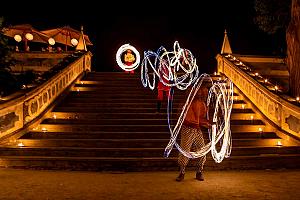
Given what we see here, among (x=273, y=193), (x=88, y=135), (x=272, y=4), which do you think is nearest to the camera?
(x=273, y=193)

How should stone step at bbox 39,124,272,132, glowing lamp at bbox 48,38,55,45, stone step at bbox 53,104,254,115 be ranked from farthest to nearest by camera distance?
glowing lamp at bbox 48,38,55,45, stone step at bbox 53,104,254,115, stone step at bbox 39,124,272,132

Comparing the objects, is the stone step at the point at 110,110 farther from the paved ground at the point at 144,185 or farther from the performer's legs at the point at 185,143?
the performer's legs at the point at 185,143

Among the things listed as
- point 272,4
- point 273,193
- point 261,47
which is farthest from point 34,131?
point 261,47

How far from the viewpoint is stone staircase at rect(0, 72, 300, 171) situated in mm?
11641

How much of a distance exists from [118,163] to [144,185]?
212cm

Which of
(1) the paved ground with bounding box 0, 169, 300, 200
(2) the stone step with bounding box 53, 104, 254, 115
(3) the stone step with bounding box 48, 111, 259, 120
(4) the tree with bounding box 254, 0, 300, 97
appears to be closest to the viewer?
(1) the paved ground with bounding box 0, 169, 300, 200

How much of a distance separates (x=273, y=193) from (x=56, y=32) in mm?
20975

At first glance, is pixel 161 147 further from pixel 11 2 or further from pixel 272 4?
pixel 11 2

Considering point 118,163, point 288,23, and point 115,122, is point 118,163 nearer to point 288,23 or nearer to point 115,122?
point 115,122

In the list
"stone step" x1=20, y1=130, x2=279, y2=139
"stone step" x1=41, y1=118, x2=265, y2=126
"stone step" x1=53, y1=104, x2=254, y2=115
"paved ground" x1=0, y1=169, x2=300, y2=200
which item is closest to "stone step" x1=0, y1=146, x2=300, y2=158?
"paved ground" x1=0, y1=169, x2=300, y2=200

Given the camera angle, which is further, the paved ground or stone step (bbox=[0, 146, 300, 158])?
stone step (bbox=[0, 146, 300, 158])

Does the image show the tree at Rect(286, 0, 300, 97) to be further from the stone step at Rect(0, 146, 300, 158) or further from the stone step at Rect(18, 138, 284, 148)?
the stone step at Rect(0, 146, 300, 158)

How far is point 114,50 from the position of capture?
31734 mm

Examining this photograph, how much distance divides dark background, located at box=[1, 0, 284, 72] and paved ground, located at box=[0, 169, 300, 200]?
2056cm
